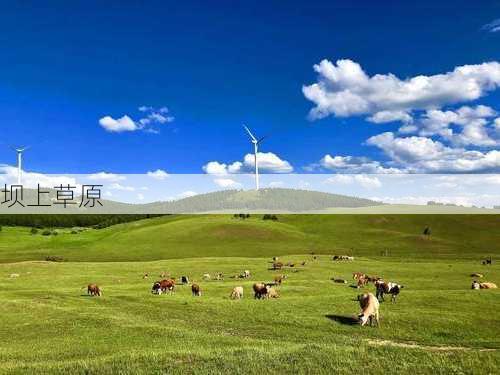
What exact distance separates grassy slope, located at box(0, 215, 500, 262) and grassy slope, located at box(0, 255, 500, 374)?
57635 mm

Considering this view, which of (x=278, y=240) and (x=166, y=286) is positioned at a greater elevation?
(x=278, y=240)

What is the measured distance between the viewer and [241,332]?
3186 cm

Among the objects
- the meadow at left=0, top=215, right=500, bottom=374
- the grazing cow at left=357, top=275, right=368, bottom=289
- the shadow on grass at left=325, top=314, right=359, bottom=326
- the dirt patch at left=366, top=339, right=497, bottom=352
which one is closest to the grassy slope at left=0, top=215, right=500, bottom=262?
the meadow at left=0, top=215, right=500, bottom=374

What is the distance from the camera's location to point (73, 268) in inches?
3019

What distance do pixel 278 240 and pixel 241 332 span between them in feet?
322

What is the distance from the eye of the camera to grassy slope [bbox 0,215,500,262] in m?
111

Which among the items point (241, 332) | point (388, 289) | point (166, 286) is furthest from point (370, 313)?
point (166, 286)

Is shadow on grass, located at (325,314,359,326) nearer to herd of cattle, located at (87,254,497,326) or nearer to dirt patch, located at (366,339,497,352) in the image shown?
herd of cattle, located at (87,254,497,326)

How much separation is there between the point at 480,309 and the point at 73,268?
190 feet

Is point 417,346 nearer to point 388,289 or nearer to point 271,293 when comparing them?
point 388,289

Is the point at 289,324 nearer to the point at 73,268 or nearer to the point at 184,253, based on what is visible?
the point at 73,268

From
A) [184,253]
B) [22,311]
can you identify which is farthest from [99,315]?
[184,253]

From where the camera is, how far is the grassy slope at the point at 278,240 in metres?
111

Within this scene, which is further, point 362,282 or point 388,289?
point 362,282
